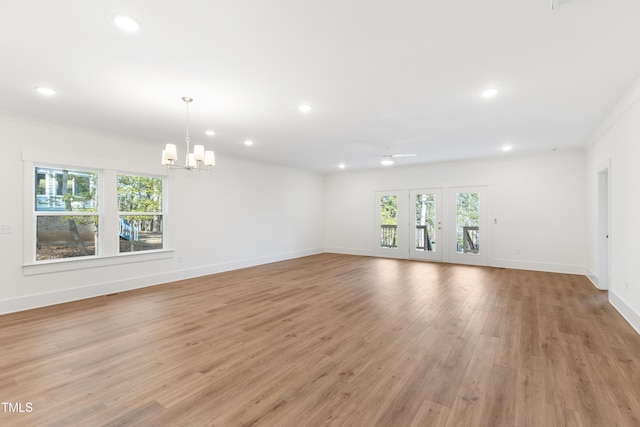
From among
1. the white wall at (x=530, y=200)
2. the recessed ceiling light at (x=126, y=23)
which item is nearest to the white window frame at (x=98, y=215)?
the recessed ceiling light at (x=126, y=23)

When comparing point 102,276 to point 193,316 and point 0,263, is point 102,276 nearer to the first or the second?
point 0,263

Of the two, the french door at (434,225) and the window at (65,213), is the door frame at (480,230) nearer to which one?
the french door at (434,225)

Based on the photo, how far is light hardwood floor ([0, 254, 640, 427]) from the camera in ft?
6.64

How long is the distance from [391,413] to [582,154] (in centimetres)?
743

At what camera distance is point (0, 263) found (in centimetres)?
407

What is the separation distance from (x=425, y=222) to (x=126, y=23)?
7922 millimetres

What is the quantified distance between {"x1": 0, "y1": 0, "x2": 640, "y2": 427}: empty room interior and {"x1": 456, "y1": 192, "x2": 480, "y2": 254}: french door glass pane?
0.83 ft

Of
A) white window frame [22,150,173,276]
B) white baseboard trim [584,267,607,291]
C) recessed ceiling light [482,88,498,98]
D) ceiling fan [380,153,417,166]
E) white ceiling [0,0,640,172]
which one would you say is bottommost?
white baseboard trim [584,267,607,291]

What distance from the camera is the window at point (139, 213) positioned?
541cm

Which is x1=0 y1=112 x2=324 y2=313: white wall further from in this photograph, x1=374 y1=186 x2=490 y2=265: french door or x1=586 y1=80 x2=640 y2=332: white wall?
x1=586 y1=80 x2=640 y2=332: white wall

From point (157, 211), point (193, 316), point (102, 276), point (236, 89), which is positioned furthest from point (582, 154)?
point (102, 276)

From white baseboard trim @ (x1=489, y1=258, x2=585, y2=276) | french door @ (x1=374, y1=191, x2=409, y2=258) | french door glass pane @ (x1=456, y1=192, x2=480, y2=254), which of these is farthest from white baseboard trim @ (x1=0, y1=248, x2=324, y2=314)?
white baseboard trim @ (x1=489, y1=258, x2=585, y2=276)

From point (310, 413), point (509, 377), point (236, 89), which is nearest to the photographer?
point (310, 413)

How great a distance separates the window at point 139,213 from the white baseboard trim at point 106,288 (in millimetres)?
597
